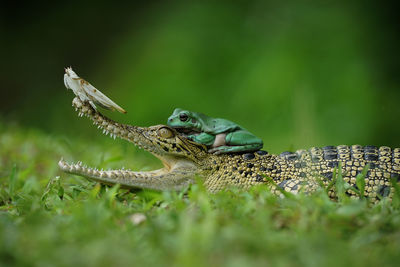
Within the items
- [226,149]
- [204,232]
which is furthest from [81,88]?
[204,232]

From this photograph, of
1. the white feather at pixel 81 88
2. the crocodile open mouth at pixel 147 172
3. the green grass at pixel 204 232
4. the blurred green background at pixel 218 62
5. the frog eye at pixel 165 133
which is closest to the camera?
the green grass at pixel 204 232

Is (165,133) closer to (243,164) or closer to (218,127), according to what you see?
(218,127)

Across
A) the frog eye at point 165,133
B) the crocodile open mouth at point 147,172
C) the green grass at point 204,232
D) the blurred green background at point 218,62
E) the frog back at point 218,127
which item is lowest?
the green grass at point 204,232

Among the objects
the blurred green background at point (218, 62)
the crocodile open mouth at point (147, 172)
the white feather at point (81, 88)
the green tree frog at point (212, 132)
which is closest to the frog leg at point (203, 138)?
the green tree frog at point (212, 132)

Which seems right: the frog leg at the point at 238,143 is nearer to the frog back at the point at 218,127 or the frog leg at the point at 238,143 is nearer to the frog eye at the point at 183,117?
the frog back at the point at 218,127

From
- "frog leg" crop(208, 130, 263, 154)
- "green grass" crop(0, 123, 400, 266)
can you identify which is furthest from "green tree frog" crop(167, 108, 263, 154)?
"green grass" crop(0, 123, 400, 266)

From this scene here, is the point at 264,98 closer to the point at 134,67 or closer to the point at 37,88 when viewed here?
the point at 134,67

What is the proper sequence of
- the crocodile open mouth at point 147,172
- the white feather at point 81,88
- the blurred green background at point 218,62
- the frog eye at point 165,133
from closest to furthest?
1. the crocodile open mouth at point 147,172
2. the white feather at point 81,88
3. the frog eye at point 165,133
4. the blurred green background at point 218,62

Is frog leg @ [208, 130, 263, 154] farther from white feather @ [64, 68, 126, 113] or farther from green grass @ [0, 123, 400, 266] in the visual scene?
white feather @ [64, 68, 126, 113]
